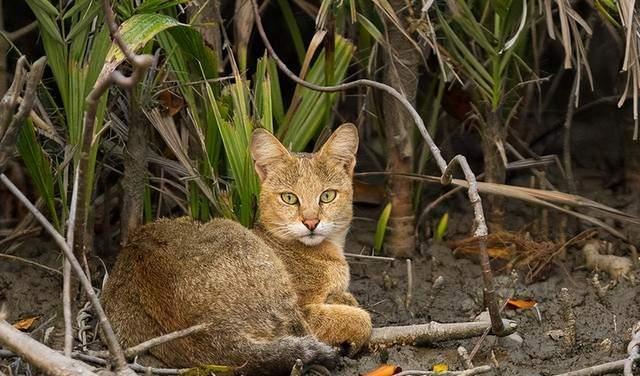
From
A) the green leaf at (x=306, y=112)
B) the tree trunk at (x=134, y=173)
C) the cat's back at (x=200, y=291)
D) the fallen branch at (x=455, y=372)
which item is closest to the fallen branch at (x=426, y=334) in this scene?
the fallen branch at (x=455, y=372)

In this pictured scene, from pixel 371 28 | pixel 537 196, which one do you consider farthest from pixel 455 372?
pixel 371 28


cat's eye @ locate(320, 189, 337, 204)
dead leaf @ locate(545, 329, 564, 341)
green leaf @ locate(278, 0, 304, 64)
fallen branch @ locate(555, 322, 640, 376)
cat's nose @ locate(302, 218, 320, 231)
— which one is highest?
green leaf @ locate(278, 0, 304, 64)

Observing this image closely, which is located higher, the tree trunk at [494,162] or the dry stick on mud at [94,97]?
the dry stick on mud at [94,97]

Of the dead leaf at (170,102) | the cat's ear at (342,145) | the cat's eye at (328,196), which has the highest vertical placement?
the dead leaf at (170,102)

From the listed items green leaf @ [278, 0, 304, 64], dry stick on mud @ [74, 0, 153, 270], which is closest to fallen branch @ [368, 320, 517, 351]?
dry stick on mud @ [74, 0, 153, 270]

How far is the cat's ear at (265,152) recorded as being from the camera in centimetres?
598

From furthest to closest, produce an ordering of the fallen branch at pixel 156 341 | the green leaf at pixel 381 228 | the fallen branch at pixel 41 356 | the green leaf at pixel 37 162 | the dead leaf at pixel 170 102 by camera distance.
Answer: the green leaf at pixel 381 228, the dead leaf at pixel 170 102, the green leaf at pixel 37 162, the fallen branch at pixel 156 341, the fallen branch at pixel 41 356

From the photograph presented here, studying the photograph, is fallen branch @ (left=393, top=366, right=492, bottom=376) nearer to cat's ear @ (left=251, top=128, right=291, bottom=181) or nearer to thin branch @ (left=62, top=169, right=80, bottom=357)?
cat's ear @ (left=251, top=128, right=291, bottom=181)

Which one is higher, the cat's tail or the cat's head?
the cat's head

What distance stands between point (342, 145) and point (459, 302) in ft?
3.80

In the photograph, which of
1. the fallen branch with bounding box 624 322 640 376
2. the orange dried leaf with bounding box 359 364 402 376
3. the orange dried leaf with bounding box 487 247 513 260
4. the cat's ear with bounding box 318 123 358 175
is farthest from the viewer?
the orange dried leaf with bounding box 487 247 513 260

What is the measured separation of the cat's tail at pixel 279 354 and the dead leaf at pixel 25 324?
1.45 metres

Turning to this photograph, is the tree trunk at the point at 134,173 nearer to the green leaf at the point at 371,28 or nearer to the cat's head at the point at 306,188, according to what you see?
the cat's head at the point at 306,188

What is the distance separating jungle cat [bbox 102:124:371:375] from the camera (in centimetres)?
515
